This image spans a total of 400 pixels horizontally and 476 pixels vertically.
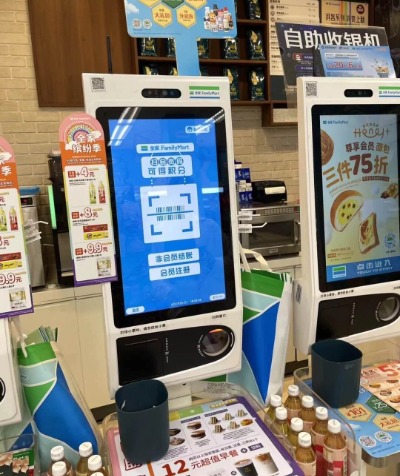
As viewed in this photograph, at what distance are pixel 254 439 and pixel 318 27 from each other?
53.2 inches

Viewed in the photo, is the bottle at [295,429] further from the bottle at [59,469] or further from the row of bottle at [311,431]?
the bottle at [59,469]

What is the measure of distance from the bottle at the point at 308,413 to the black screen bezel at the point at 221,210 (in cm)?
30

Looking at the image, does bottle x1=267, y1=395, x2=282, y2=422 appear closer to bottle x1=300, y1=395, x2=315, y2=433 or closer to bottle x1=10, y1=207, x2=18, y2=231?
bottle x1=300, y1=395, x2=315, y2=433

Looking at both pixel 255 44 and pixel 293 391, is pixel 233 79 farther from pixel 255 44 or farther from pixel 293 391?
pixel 293 391

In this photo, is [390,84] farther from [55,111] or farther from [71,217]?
[55,111]

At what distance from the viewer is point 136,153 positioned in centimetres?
105

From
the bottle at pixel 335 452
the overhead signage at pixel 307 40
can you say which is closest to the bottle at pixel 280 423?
the bottle at pixel 335 452

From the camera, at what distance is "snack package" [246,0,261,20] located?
3.39 m

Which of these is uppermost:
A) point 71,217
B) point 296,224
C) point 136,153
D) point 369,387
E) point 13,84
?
point 13,84

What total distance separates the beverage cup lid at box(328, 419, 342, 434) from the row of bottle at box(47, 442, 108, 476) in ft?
1.67

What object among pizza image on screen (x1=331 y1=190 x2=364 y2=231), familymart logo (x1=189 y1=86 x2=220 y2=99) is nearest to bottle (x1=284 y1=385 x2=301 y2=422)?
pizza image on screen (x1=331 y1=190 x2=364 y2=231)

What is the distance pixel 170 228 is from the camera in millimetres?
1102

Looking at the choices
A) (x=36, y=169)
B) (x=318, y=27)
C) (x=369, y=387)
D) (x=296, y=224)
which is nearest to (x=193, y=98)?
(x=318, y=27)

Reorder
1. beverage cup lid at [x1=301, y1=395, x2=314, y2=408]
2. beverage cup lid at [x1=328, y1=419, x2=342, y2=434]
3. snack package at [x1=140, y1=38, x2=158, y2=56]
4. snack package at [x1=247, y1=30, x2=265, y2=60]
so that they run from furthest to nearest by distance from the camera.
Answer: snack package at [x1=247, y1=30, x2=265, y2=60] < snack package at [x1=140, y1=38, x2=158, y2=56] < beverage cup lid at [x1=301, y1=395, x2=314, y2=408] < beverage cup lid at [x1=328, y1=419, x2=342, y2=434]
